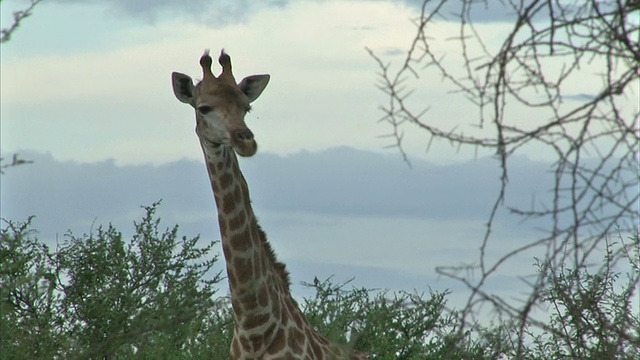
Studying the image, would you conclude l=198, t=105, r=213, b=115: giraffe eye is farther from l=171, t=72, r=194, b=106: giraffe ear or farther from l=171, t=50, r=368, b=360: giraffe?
l=171, t=72, r=194, b=106: giraffe ear

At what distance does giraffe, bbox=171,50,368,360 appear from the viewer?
7562mm

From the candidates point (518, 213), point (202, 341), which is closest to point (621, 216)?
point (518, 213)

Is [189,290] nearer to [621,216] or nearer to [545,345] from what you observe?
[545,345]

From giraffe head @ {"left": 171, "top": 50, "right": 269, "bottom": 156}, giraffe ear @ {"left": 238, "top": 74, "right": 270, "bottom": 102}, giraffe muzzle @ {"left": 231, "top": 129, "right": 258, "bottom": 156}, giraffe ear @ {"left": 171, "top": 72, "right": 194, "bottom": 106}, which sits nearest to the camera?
giraffe muzzle @ {"left": 231, "top": 129, "right": 258, "bottom": 156}

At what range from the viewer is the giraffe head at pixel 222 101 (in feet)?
24.1

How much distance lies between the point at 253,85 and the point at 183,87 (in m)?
0.68

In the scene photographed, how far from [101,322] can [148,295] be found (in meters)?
0.64

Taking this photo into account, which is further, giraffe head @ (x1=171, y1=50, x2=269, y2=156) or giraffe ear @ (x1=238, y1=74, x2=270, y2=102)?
giraffe ear @ (x1=238, y1=74, x2=270, y2=102)

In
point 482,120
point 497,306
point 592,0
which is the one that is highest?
point 592,0

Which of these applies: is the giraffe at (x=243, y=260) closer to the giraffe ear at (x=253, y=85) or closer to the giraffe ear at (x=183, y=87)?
the giraffe ear at (x=183, y=87)

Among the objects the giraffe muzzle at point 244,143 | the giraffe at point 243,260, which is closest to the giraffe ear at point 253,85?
the giraffe at point 243,260

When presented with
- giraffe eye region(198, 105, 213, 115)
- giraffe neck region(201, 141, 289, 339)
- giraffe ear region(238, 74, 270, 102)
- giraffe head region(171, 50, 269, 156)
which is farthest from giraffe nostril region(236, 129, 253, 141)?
giraffe ear region(238, 74, 270, 102)

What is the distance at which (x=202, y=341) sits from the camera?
11.0 metres

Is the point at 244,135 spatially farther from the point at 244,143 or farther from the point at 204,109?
the point at 204,109
